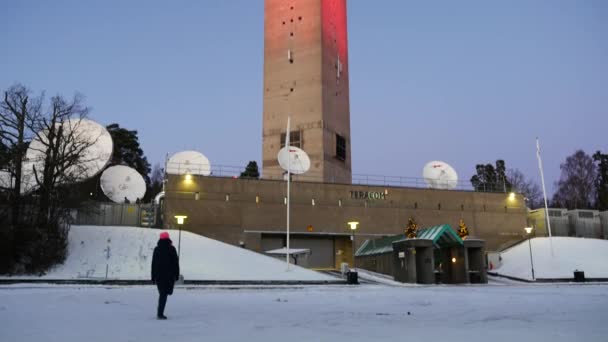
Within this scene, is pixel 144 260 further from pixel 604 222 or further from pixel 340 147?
pixel 604 222

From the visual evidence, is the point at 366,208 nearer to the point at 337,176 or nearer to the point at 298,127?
the point at 337,176

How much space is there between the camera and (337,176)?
175 feet

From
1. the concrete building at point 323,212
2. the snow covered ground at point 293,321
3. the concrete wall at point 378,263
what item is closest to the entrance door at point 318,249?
the concrete building at point 323,212

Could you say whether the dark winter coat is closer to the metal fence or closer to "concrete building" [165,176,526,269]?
"concrete building" [165,176,526,269]

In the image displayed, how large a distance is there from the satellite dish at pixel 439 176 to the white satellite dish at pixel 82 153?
3017 cm

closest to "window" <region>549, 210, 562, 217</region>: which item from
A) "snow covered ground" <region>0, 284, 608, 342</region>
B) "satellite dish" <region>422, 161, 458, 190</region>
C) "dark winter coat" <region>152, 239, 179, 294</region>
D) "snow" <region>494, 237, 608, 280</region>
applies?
"snow" <region>494, 237, 608, 280</region>

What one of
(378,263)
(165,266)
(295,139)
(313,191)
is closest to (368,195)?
(313,191)

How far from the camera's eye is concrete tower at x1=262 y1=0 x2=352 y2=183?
52.2 metres

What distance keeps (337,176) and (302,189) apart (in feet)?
24.6

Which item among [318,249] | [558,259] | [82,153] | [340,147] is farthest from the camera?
[340,147]

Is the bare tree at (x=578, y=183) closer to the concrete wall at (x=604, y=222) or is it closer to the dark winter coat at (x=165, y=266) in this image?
the concrete wall at (x=604, y=222)

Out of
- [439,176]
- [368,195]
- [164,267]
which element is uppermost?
[439,176]

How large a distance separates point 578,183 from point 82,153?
72.3 meters

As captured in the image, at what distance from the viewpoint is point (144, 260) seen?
33.6 meters
